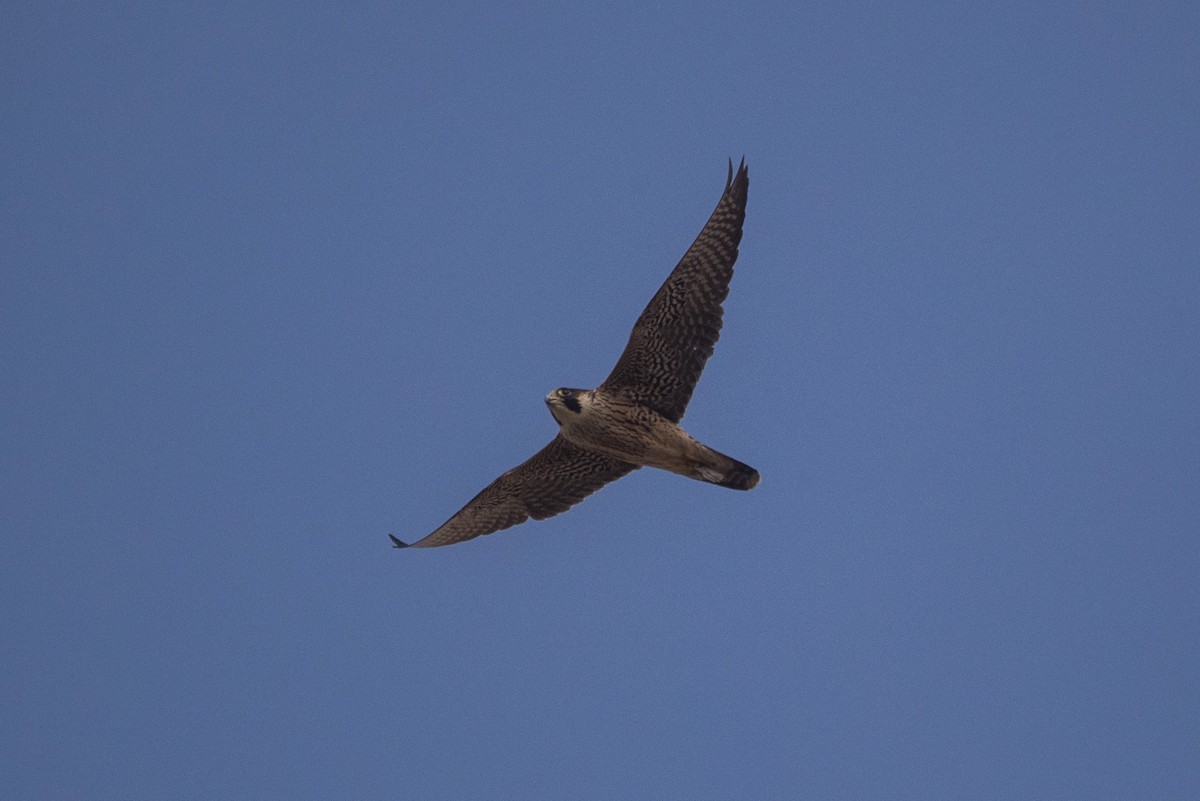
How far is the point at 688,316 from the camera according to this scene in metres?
13.4

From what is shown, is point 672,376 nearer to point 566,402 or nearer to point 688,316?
point 688,316

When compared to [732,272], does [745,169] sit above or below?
above

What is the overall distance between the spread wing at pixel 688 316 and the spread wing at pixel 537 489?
3.67 feet

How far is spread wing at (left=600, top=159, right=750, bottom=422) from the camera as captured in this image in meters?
13.3

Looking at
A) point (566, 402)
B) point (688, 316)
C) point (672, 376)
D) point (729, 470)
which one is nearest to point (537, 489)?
point (566, 402)

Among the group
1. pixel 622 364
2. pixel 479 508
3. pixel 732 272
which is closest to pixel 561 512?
pixel 479 508

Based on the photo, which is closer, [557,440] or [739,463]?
[739,463]

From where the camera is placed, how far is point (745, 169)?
13.6 m

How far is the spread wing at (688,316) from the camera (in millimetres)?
13320

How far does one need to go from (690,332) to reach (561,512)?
8.10ft

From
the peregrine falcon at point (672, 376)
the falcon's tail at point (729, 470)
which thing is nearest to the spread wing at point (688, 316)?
the peregrine falcon at point (672, 376)

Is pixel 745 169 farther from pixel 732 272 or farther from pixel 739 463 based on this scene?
pixel 739 463

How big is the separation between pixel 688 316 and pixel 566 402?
1.39m

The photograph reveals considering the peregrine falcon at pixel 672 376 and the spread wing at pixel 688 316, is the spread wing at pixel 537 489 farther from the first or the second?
the spread wing at pixel 688 316
